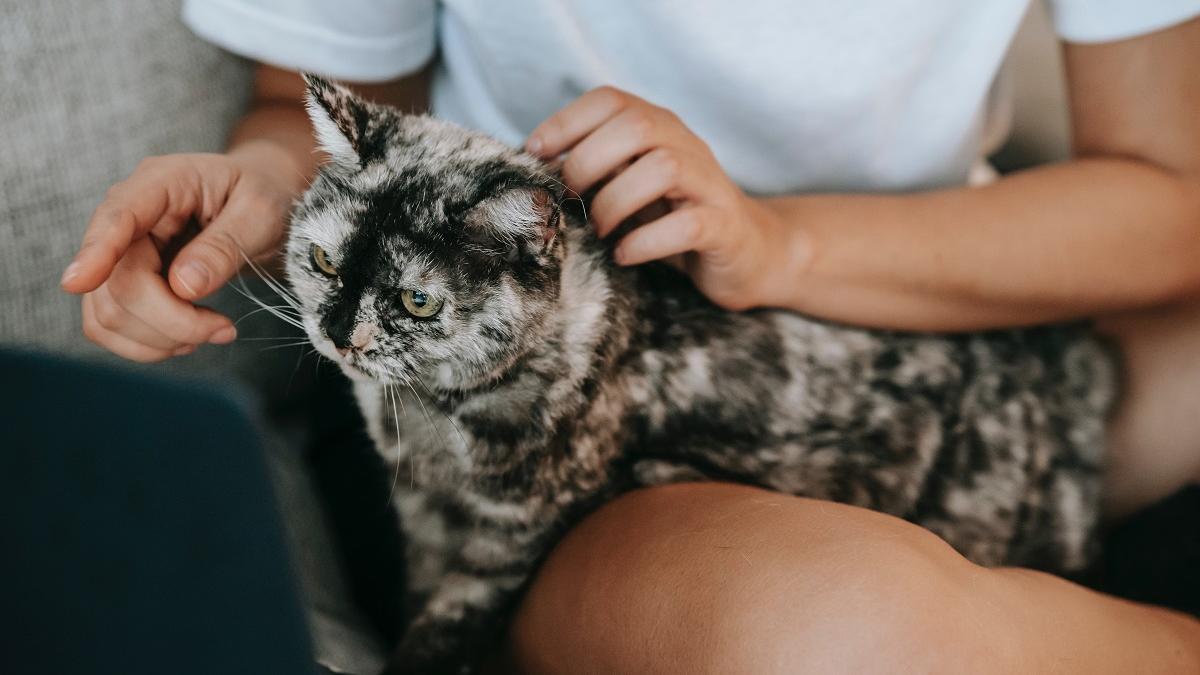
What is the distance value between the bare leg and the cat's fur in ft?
0.33

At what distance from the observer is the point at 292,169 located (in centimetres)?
90

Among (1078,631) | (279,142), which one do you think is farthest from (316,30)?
(1078,631)

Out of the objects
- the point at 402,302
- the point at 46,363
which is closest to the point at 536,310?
the point at 402,302

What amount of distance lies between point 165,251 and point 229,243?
9 centimetres

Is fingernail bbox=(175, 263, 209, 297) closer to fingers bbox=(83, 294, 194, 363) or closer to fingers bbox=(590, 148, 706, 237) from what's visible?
fingers bbox=(83, 294, 194, 363)

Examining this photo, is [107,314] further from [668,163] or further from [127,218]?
[668,163]

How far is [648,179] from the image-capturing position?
737 millimetres

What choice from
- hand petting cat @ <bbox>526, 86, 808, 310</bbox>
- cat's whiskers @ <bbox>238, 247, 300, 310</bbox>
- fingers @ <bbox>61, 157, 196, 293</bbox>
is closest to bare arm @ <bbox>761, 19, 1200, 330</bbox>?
hand petting cat @ <bbox>526, 86, 808, 310</bbox>

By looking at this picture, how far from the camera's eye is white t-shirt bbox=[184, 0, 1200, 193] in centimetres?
90

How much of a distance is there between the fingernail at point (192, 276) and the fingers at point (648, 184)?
0.35 meters

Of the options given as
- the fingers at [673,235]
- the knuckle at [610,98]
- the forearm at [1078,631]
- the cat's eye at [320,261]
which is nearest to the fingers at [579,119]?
the knuckle at [610,98]

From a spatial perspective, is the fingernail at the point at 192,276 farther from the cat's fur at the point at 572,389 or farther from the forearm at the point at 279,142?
the forearm at the point at 279,142

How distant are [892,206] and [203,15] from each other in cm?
83

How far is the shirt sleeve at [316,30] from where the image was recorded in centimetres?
93
